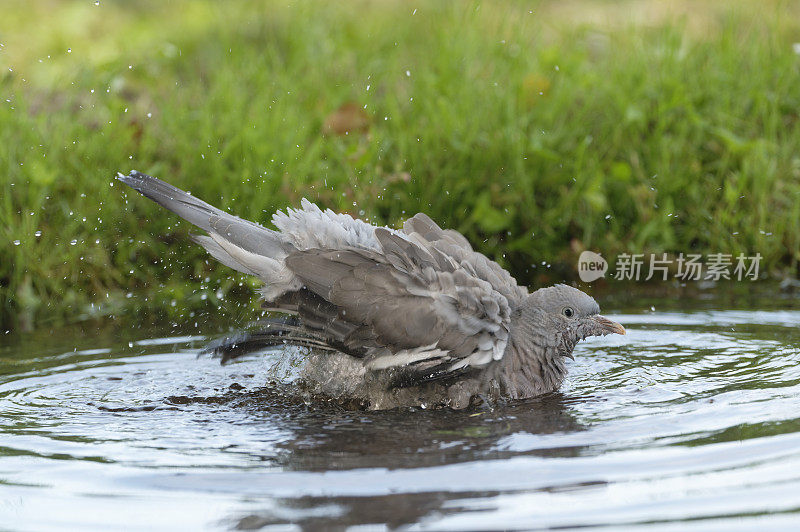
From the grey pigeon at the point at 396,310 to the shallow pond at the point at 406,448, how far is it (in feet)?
0.46

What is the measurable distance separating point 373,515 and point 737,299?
350 cm

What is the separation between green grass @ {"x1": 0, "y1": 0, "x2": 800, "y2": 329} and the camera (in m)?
6.09

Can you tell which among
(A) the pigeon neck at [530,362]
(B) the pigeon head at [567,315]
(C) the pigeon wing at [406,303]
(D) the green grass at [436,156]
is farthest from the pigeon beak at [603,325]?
(D) the green grass at [436,156]

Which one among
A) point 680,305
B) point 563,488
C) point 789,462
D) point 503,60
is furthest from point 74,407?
point 503,60

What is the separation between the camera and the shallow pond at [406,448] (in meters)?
3.01

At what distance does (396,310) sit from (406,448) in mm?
659

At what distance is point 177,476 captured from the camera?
11.0 feet

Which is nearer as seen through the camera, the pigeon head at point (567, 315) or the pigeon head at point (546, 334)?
the pigeon head at point (546, 334)

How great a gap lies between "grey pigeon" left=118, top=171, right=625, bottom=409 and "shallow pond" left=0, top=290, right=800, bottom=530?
141 millimetres

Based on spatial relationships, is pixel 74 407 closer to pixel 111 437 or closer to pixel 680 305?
pixel 111 437

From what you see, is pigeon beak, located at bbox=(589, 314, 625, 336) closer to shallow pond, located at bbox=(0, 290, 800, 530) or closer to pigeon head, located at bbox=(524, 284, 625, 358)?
pigeon head, located at bbox=(524, 284, 625, 358)

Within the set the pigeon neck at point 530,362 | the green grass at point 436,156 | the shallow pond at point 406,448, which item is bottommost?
the shallow pond at point 406,448

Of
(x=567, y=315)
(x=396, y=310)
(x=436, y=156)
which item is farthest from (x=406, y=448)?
(x=436, y=156)

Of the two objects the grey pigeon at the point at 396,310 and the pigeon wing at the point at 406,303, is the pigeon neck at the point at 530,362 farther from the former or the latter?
the pigeon wing at the point at 406,303
